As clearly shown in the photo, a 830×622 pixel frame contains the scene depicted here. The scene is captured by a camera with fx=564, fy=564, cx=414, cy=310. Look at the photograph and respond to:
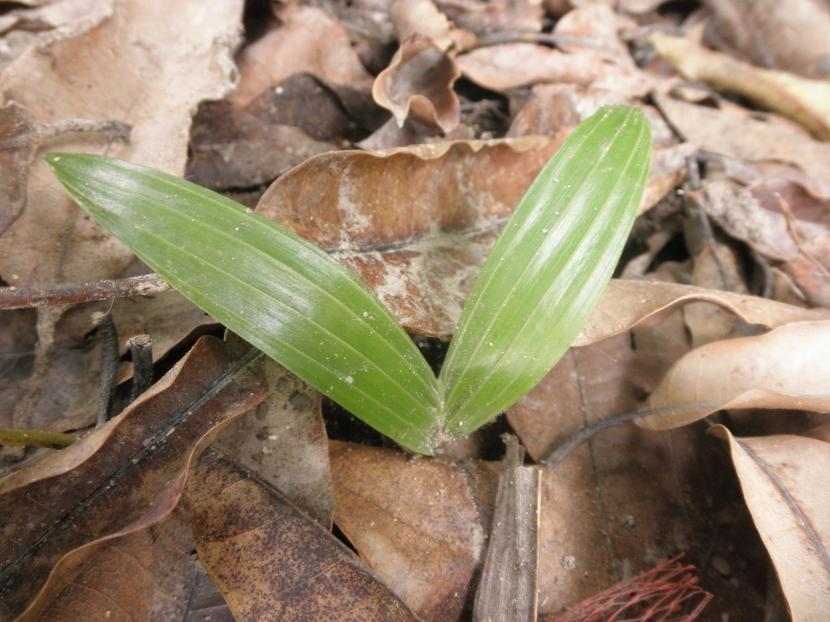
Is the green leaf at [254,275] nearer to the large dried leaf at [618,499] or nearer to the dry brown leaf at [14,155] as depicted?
the dry brown leaf at [14,155]

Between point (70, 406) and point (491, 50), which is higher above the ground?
point (491, 50)

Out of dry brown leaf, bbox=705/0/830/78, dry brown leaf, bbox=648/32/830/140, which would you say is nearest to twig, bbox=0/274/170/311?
dry brown leaf, bbox=648/32/830/140

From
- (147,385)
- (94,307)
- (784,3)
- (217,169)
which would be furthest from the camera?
(784,3)

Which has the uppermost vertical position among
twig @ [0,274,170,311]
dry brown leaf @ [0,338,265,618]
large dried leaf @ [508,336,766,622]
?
twig @ [0,274,170,311]

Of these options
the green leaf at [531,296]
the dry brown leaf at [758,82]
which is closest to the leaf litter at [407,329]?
the green leaf at [531,296]

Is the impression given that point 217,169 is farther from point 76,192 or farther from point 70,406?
point 70,406

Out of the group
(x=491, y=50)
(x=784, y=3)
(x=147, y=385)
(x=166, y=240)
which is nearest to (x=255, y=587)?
(x=147, y=385)

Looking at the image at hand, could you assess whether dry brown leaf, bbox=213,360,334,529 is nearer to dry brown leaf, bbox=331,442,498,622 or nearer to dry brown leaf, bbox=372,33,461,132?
dry brown leaf, bbox=331,442,498,622
